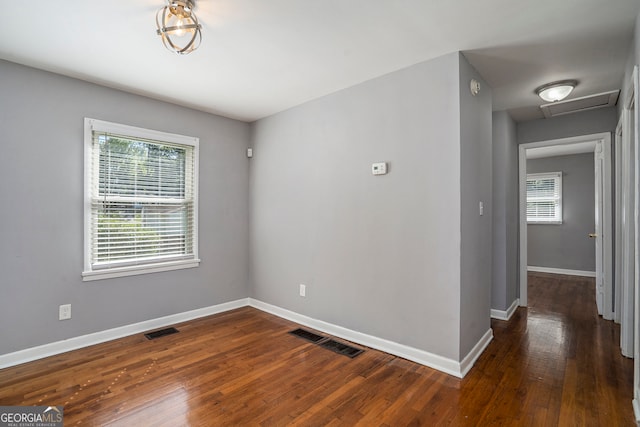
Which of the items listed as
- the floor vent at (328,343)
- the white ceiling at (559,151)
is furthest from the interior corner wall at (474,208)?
the white ceiling at (559,151)

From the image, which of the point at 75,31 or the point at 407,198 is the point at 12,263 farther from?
the point at 407,198

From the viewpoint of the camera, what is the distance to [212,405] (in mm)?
2076

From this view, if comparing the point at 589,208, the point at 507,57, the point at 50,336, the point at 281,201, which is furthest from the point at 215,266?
the point at 589,208

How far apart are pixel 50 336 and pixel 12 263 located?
2.35 ft

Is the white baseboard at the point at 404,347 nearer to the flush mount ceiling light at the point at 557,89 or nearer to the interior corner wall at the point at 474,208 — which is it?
the interior corner wall at the point at 474,208

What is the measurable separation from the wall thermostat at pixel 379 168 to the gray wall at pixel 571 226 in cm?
568

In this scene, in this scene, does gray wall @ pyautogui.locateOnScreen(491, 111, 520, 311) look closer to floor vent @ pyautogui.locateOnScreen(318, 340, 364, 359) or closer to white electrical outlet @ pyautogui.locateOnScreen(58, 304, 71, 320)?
floor vent @ pyautogui.locateOnScreen(318, 340, 364, 359)

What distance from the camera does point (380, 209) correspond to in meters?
2.94

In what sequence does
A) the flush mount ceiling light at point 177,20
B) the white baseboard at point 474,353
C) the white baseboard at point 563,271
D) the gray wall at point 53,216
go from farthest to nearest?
the white baseboard at point 563,271 < the gray wall at point 53,216 < the white baseboard at point 474,353 < the flush mount ceiling light at point 177,20

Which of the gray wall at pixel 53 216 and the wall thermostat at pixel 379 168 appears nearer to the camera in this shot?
the gray wall at pixel 53 216

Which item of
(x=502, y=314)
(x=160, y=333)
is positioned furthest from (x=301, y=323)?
(x=502, y=314)

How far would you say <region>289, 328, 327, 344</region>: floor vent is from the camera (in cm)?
318

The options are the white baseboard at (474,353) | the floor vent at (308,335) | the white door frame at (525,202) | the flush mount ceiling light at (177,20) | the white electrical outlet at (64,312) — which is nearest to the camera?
the flush mount ceiling light at (177,20)

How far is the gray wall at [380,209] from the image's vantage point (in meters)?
2.54
